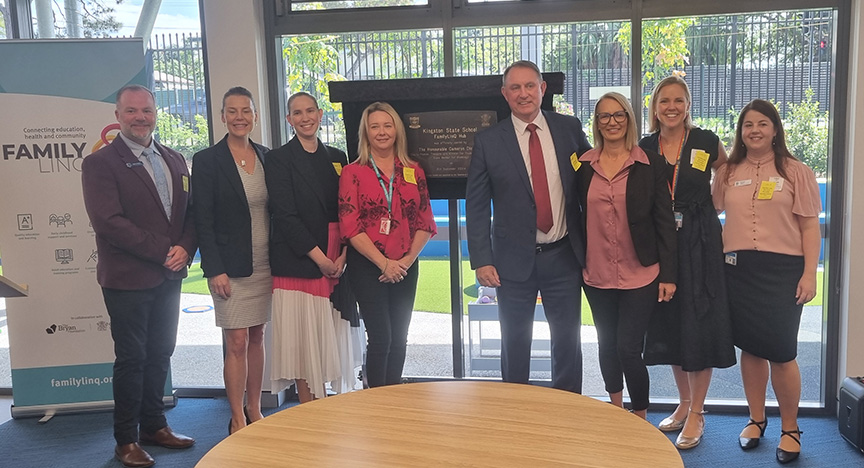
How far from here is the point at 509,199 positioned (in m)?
3.07

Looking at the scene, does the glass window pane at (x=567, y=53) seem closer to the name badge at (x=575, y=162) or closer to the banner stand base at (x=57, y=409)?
the name badge at (x=575, y=162)

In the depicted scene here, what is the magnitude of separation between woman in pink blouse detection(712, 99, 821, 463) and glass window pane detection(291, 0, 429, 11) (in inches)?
74.9

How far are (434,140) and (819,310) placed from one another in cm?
238

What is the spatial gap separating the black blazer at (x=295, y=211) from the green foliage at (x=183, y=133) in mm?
1154

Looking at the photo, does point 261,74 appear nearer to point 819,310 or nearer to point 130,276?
point 130,276

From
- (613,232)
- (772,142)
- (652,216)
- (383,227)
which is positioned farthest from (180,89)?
(772,142)

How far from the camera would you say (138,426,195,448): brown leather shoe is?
134 inches

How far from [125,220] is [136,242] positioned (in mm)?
109

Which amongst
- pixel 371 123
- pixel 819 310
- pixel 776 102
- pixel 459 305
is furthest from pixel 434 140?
pixel 819 310

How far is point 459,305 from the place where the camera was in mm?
4070

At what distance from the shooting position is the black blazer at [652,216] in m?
2.90

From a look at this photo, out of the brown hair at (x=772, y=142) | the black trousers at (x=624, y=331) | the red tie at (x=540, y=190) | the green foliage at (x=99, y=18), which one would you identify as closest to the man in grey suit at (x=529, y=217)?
the red tie at (x=540, y=190)

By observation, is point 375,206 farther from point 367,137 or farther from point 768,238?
point 768,238

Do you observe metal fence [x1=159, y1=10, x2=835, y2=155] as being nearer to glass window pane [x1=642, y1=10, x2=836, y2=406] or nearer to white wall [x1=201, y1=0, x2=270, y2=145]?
glass window pane [x1=642, y1=10, x2=836, y2=406]
